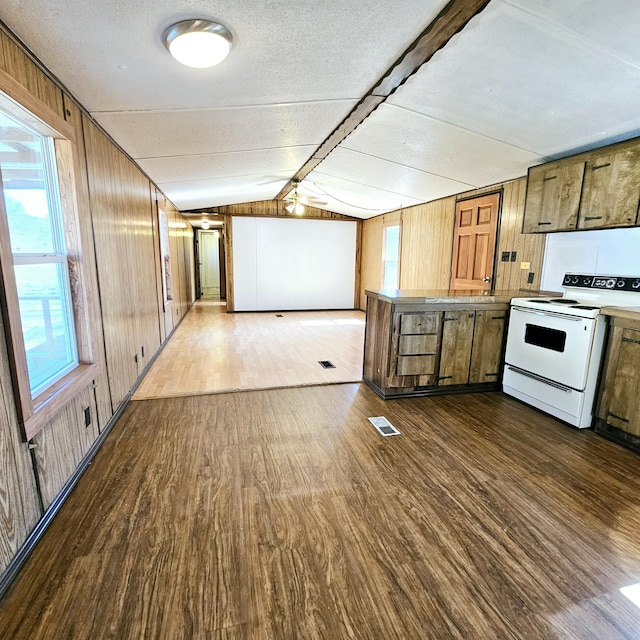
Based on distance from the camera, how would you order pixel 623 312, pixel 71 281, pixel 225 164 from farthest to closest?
pixel 225 164
pixel 623 312
pixel 71 281

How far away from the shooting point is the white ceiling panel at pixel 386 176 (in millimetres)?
4141

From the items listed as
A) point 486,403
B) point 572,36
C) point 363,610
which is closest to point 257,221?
point 486,403

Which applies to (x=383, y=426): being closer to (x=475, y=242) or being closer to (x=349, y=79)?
(x=349, y=79)

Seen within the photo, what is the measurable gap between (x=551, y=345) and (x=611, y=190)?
4.15 feet

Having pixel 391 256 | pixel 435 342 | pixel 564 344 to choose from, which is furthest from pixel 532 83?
pixel 391 256

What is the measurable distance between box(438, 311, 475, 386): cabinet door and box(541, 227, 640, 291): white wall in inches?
41.7

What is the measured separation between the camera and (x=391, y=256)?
283 inches

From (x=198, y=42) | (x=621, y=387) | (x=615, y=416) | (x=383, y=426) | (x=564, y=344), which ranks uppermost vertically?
(x=198, y=42)

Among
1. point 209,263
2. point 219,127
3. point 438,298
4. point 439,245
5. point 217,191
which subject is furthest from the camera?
point 209,263

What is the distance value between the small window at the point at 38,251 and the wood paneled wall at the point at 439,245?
4.19m

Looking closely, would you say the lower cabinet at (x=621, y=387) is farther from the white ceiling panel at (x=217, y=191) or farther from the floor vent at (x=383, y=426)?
the white ceiling panel at (x=217, y=191)

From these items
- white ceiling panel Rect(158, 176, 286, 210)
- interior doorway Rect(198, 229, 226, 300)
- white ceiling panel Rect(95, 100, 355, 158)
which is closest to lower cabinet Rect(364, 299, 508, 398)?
white ceiling panel Rect(95, 100, 355, 158)

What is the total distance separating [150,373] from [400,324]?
8.95 ft

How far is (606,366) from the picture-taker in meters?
2.59
